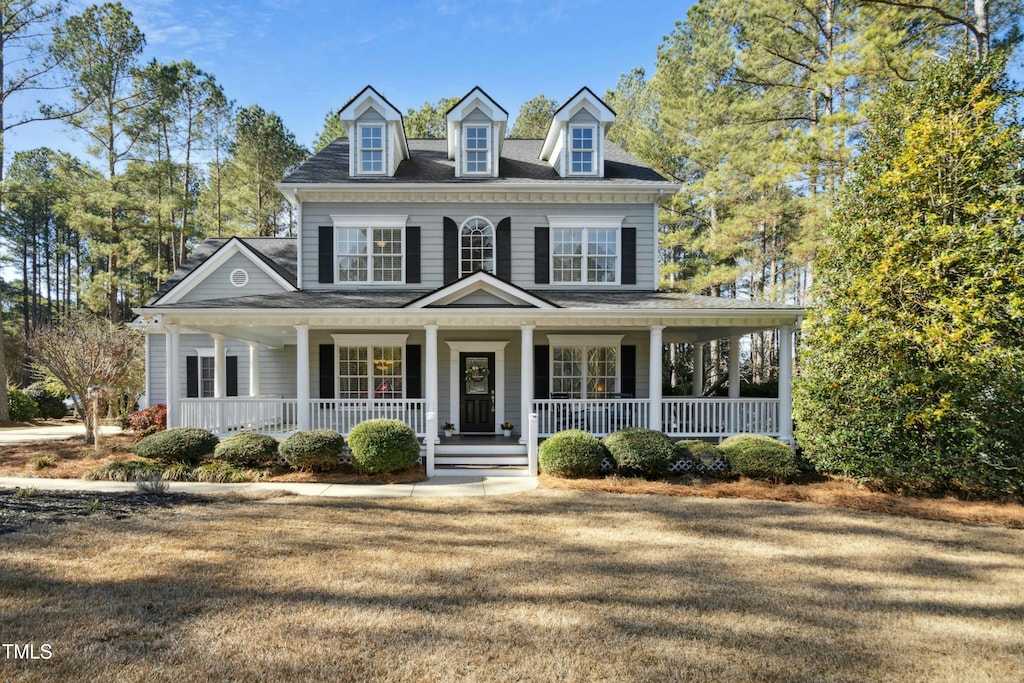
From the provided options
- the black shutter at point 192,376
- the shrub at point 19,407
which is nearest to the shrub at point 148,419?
the black shutter at point 192,376

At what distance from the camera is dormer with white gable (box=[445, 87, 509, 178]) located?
13.6 m

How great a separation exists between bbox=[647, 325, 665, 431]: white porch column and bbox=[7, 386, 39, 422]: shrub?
78.8 feet

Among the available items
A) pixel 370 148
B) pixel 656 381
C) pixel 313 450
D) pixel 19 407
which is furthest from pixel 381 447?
pixel 19 407

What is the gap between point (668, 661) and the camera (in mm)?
3633

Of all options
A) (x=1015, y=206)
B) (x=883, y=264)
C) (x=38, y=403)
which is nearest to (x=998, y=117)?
(x=1015, y=206)

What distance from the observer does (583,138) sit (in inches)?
547

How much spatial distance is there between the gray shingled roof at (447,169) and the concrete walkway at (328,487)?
25.4 ft

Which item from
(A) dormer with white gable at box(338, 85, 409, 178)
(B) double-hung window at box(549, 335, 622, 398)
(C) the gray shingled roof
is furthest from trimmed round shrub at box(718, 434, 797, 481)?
(A) dormer with white gable at box(338, 85, 409, 178)

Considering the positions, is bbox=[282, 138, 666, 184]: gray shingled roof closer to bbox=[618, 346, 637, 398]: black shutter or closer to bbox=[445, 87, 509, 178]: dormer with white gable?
bbox=[445, 87, 509, 178]: dormer with white gable

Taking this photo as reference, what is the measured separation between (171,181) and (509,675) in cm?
3179

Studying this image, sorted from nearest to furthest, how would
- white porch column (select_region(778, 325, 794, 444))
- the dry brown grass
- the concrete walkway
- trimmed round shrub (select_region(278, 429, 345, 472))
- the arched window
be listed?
1. the dry brown grass
2. the concrete walkway
3. trimmed round shrub (select_region(278, 429, 345, 472))
4. white porch column (select_region(778, 325, 794, 444))
5. the arched window

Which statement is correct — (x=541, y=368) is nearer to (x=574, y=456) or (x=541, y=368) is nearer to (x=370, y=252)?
(x=574, y=456)

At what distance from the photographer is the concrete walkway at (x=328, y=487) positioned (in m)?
8.86

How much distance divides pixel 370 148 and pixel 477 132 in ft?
9.68
